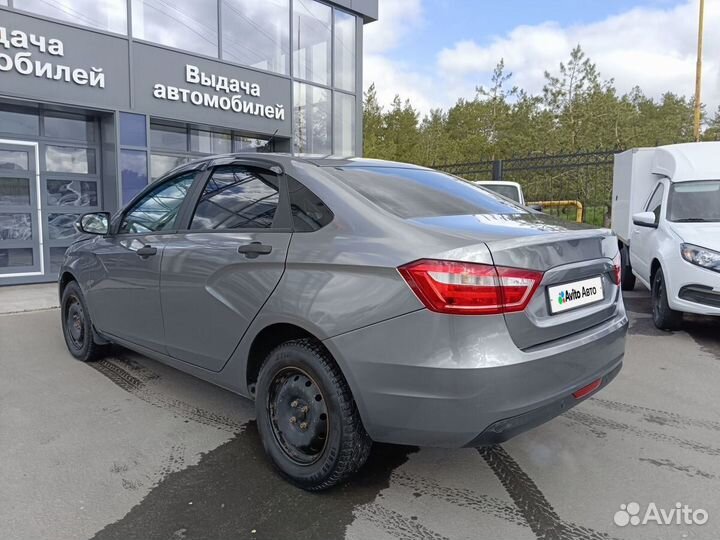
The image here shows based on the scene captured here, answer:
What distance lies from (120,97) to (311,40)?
17.1 feet

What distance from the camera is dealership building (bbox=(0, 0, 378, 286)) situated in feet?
29.4

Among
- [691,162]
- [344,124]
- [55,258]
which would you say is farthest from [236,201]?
[344,124]

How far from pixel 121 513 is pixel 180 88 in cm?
969

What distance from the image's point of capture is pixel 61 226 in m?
9.93

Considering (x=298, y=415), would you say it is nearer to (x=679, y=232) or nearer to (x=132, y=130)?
(x=679, y=232)

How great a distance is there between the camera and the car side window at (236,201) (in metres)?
2.91

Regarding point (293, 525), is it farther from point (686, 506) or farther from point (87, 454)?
point (686, 506)

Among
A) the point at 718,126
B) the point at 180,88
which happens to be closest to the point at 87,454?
the point at 180,88

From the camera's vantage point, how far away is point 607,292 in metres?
2.80

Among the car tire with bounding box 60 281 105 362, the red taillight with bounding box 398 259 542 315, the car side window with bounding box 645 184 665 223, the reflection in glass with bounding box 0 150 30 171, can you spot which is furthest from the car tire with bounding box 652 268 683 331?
the reflection in glass with bounding box 0 150 30 171

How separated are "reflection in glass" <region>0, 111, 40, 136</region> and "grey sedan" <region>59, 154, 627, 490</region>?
749cm

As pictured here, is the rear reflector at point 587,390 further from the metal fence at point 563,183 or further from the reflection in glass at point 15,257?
the metal fence at point 563,183

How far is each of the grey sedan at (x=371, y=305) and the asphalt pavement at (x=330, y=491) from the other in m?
0.28

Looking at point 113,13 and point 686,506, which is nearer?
point 686,506
